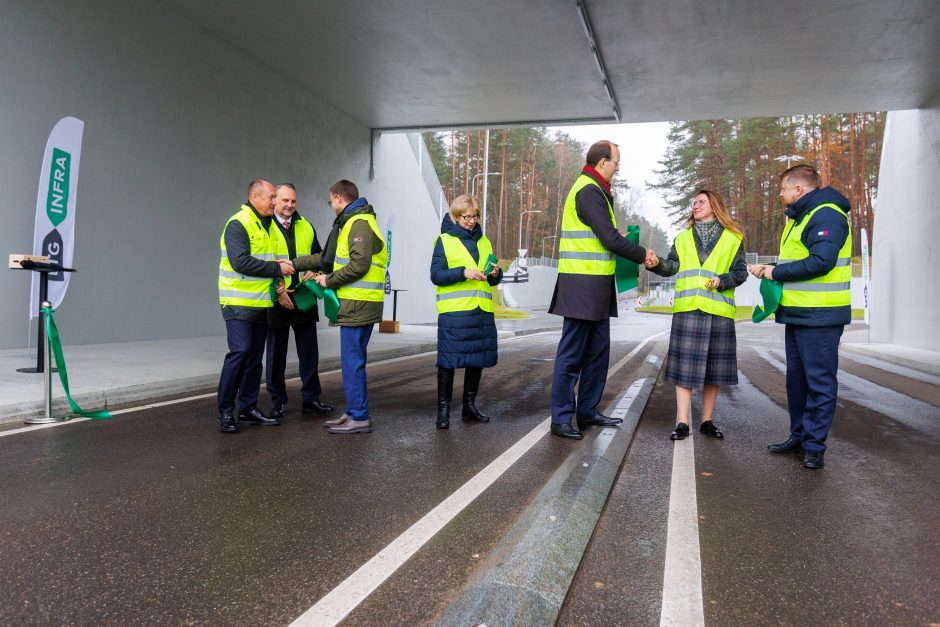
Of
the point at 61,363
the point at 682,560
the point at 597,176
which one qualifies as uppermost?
the point at 597,176

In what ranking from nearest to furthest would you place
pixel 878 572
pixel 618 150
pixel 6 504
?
pixel 878 572 → pixel 6 504 → pixel 618 150

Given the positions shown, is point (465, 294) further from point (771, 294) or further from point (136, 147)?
point (136, 147)

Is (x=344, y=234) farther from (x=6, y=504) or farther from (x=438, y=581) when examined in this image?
(x=438, y=581)

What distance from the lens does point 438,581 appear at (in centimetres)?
258

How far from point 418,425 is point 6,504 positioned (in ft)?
9.99

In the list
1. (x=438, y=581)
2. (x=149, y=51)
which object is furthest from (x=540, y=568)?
(x=149, y=51)

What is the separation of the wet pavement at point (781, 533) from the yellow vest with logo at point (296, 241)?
3.45 m

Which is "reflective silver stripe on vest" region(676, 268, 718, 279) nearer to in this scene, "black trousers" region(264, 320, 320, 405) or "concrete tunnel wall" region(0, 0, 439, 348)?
"black trousers" region(264, 320, 320, 405)

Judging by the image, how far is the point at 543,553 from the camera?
2764 millimetres

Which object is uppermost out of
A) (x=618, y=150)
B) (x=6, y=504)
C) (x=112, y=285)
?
(x=618, y=150)

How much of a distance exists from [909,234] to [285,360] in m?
18.4

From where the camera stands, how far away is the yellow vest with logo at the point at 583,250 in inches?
201

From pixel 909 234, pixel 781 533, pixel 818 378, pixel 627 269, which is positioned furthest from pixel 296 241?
pixel 909 234

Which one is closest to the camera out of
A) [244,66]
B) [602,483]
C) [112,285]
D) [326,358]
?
[602,483]
